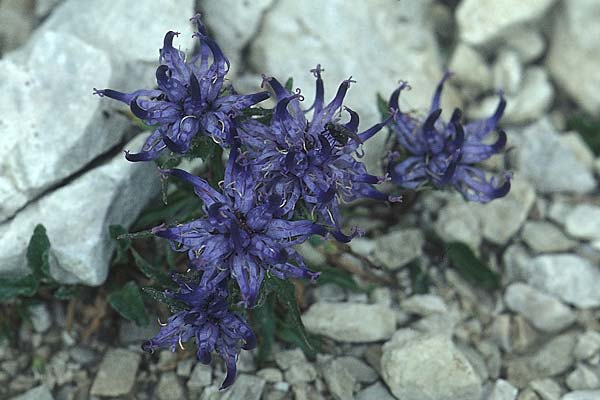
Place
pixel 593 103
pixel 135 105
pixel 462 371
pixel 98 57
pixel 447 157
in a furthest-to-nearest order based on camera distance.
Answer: pixel 593 103 < pixel 98 57 < pixel 447 157 < pixel 462 371 < pixel 135 105

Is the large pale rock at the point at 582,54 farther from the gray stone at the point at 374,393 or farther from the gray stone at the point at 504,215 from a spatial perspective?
the gray stone at the point at 374,393

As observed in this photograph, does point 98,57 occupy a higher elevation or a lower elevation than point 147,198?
higher

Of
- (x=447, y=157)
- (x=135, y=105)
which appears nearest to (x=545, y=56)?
(x=447, y=157)

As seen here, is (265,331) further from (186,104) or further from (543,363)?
(543,363)

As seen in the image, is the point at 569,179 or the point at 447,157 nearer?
the point at 447,157

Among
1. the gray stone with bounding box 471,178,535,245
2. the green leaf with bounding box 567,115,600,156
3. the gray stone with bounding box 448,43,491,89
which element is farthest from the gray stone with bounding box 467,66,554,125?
the gray stone with bounding box 471,178,535,245

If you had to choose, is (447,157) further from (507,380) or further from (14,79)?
(14,79)

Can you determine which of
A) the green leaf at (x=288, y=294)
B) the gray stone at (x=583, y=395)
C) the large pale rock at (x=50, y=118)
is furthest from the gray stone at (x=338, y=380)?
the large pale rock at (x=50, y=118)
